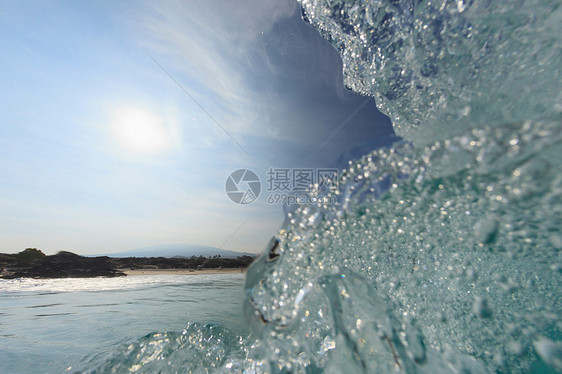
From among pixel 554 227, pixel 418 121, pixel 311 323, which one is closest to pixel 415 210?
pixel 554 227

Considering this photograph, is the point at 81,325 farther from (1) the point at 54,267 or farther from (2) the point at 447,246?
(1) the point at 54,267

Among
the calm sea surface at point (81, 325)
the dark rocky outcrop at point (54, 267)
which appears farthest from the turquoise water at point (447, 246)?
the dark rocky outcrop at point (54, 267)

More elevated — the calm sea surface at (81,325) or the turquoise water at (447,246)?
the turquoise water at (447,246)

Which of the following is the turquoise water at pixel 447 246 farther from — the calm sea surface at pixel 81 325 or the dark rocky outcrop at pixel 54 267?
the dark rocky outcrop at pixel 54 267

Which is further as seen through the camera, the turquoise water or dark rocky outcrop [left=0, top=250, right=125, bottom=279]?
dark rocky outcrop [left=0, top=250, right=125, bottom=279]

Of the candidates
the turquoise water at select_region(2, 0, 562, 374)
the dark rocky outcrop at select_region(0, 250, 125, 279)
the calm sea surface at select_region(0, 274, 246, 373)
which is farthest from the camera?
the dark rocky outcrop at select_region(0, 250, 125, 279)

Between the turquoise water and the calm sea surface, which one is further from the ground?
the turquoise water

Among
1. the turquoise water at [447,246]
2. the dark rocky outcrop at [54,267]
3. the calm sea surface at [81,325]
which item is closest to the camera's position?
the turquoise water at [447,246]

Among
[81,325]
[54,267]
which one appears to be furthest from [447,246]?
[54,267]

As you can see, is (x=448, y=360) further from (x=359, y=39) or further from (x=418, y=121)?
(x=359, y=39)

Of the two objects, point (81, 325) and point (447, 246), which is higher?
point (447, 246)

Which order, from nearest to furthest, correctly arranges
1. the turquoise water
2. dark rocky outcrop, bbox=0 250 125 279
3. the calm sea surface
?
the turquoise water < the calm sea surface < dark rocky outcrop, bbox=0 250 125 279

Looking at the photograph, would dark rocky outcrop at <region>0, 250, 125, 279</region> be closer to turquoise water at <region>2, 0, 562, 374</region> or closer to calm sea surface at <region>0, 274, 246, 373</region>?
calm sea surface at <region>0, 274, 246, 373</region>

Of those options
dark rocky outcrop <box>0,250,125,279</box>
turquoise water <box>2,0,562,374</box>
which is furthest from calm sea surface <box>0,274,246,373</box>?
dark rocky outcrop <box>0,250,125,279</box>
